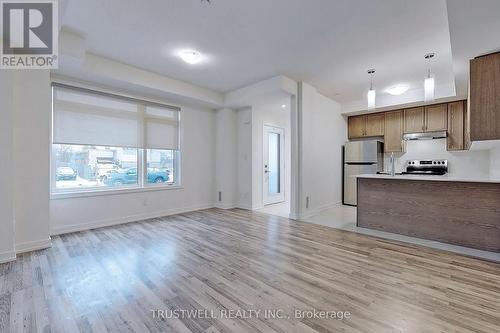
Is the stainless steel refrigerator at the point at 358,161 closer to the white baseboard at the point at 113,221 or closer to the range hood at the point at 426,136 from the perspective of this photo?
the range hood at the point at 426,136

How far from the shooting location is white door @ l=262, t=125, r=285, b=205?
6.13m

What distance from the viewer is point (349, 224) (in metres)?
4.26

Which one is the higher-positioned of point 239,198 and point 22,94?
point 22,94

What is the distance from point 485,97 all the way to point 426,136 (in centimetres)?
272

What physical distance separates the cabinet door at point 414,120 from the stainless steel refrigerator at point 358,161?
0.71 metres

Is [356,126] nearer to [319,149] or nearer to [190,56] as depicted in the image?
[319,149]

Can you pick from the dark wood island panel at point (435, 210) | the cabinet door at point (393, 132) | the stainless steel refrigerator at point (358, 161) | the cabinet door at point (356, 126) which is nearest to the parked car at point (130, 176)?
the dark wood island panel at point (435, 210)

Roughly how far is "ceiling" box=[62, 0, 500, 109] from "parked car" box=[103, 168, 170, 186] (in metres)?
1.99

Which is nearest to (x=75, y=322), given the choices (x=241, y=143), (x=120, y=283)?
(x=120, y=283)

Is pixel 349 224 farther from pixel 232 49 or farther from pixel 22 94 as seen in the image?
pixel 22 94

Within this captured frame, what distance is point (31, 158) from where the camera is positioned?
3.00 meters

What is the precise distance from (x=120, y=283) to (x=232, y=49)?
319 cm

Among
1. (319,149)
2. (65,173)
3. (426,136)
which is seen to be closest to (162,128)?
(65,173)

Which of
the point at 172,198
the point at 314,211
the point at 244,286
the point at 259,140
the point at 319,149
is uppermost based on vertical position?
the point at 259,140
